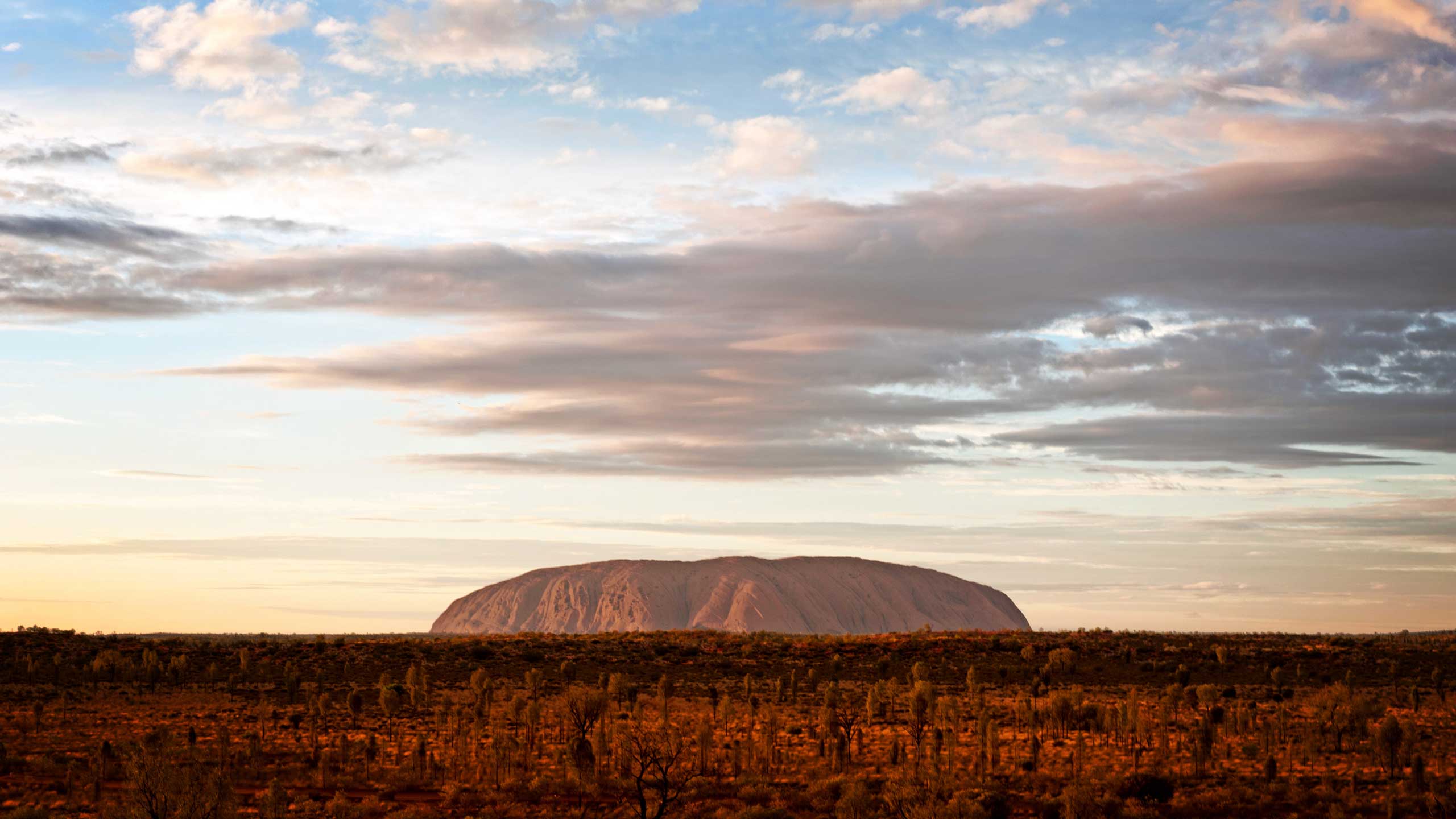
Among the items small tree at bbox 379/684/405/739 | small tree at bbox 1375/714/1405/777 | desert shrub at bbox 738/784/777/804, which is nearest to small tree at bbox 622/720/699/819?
desert shrub at bbox 738/784/777/804

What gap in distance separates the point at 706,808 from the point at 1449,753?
2744cm

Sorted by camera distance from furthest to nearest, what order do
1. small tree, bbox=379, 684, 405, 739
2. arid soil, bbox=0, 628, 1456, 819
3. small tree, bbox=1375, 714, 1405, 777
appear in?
small tree, bbox=379, 684, 405, 739 < small tree, bbox=1375, 714, 1405, 777 < arid soil, bbox=0, 628, 1456, 819

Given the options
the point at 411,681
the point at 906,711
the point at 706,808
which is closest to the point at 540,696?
the point at 411,681

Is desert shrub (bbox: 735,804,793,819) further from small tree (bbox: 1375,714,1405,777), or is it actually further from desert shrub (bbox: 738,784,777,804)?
small tree (bbox: 1375,714,1405,777)

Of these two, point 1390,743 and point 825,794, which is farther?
point 1390,743

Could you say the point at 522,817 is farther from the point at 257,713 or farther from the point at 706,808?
the point at 257,713

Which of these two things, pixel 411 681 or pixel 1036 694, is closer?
pixel 411 681

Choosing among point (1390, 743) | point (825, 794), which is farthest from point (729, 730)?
point (1390, 743)

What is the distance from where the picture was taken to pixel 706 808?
105 feet

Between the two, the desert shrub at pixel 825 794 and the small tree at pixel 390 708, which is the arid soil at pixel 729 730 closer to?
the desert shrub at pixel 825 794

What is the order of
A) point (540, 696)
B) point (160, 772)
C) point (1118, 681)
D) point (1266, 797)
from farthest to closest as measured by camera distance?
point (1118, 681) < point (540, 696) < point (1266, 797) < point (160, 772)

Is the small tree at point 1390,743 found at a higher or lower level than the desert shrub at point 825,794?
higher

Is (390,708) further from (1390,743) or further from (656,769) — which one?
(1390,743)

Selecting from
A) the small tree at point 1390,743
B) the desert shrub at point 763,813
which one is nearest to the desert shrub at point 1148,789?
the small tree at point 1390,743
